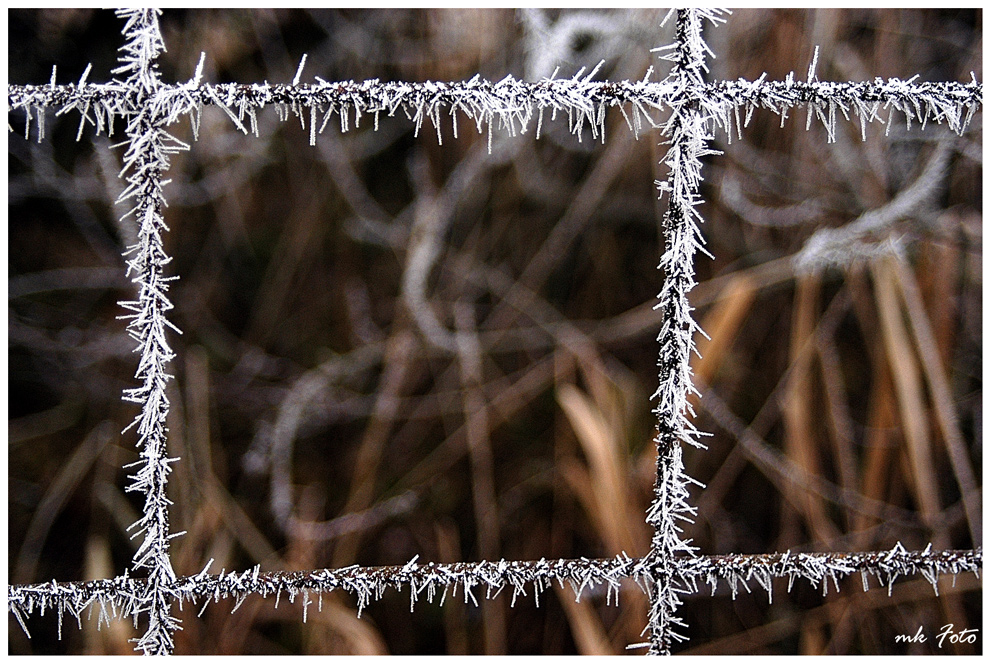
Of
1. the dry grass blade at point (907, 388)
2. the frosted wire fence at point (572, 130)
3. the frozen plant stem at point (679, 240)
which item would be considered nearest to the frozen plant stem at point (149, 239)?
the frosted wire fence at point (572, 130)

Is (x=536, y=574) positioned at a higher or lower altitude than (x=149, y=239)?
lower

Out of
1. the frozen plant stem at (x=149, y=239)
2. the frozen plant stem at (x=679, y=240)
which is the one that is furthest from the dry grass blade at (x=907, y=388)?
the frozen plant stem at (x=149, y=239)

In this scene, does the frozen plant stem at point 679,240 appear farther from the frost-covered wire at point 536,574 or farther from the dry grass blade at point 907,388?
the dry grass blade at point 907,388

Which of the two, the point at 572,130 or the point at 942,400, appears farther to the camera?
the point at 942,400

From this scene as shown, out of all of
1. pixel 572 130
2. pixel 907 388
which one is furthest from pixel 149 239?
pixel 907 388

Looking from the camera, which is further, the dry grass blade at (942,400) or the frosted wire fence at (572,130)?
the dry grass blade at (942,400)

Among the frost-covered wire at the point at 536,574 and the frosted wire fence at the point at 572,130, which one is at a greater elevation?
the frosted wire fence at the point at 572,130

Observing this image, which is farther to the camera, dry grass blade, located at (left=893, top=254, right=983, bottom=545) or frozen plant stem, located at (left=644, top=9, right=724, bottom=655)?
dry grass blade, located at (left=893, top=254, right=983, bottom=545)

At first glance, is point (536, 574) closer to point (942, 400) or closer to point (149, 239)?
point (149, 239)

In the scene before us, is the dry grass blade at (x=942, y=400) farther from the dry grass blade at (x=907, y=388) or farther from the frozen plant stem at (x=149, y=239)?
the frozen plant stem at (x=149, y=239)

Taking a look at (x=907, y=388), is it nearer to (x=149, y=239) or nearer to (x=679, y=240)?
(x=679, y=240)

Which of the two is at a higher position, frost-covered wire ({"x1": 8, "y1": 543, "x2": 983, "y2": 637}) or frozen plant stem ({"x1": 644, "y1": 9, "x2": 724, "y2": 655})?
frozen plant stem ({"x1": 644, "y1": 9, "x2": 724, "y2": 655})

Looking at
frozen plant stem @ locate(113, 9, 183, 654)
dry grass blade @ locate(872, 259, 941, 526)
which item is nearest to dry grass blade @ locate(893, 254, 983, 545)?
dry grass blade @ locate(872, 259, 941, 526)

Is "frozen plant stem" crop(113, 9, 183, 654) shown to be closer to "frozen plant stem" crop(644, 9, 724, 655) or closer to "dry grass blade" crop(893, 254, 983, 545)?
"frozen plant stem" crop(644, 9, 724, 655)
